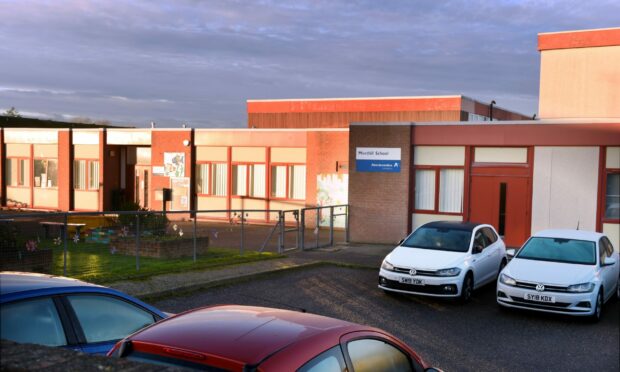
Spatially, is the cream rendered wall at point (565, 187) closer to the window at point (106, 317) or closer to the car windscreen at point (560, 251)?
the car windscreen at point (560, 251)

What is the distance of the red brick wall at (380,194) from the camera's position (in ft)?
69.8

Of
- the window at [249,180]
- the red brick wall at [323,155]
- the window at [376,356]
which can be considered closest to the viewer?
the window at [376,356]

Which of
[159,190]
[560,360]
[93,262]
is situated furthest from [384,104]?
[560,360]

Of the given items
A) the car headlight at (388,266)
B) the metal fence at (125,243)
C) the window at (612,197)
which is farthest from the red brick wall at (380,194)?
the car headlight at (388,266)

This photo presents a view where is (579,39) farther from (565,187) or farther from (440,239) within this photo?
(440,239)

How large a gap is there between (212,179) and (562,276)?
856 inches

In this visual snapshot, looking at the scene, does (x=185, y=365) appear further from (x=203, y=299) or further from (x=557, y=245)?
(x=557, y=245)

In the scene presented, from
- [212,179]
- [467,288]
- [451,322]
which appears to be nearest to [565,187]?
[467,288]

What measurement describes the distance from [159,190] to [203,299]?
68.3 ft

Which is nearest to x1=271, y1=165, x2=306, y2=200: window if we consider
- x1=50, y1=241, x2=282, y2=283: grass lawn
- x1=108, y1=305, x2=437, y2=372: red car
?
x1=50, y1=241, x2=282, y2=283: grass lawn

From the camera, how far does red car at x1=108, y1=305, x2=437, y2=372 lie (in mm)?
3482

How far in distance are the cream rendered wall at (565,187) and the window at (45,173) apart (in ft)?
84.4

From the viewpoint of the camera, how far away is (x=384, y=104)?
132ft

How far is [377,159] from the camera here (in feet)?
70.8
